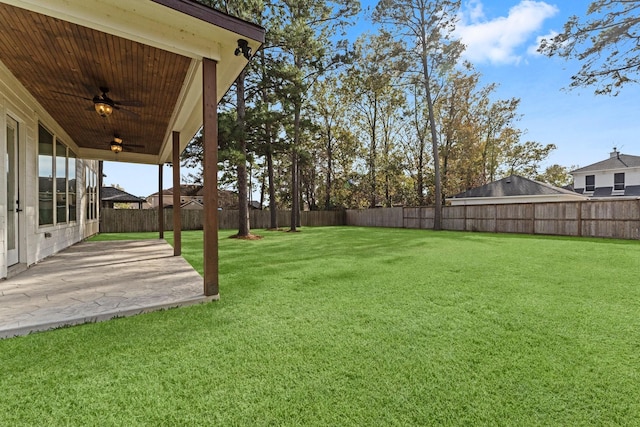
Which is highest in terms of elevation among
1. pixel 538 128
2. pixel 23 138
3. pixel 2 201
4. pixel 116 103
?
pixel 538 128

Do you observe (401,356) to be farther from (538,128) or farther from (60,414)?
(538,128)

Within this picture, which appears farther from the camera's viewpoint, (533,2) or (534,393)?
(533,2)

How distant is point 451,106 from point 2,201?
22.3 metres

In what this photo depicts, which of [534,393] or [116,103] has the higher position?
[116,103]

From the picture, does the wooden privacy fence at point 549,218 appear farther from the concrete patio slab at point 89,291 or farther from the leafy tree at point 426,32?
the concrete patio slab at point 89,291

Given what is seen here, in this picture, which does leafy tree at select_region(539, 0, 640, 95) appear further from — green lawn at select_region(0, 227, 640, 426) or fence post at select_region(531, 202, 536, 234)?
green lawn at select_region(0, 227, 640, 426)

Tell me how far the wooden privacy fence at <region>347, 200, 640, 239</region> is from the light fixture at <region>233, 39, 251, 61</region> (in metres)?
12.6

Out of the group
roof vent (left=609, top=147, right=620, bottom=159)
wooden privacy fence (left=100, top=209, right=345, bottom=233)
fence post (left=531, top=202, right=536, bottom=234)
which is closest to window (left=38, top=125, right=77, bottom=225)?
wooden privacy fence (left=100, top=209, right=345, bottom=233)

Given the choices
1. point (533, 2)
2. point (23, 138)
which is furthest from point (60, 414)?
point (533, 2)

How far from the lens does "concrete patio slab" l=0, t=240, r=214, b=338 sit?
2523 millimetres

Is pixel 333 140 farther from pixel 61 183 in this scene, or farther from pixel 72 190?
pixel 61 183

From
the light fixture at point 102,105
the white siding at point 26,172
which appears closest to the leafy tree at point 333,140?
the white siding at point 26,172

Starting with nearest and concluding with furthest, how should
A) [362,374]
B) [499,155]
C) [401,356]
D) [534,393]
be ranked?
[534,393] < [362,374] < [401,356] < [499,155]

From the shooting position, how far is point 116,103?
4.29 m
